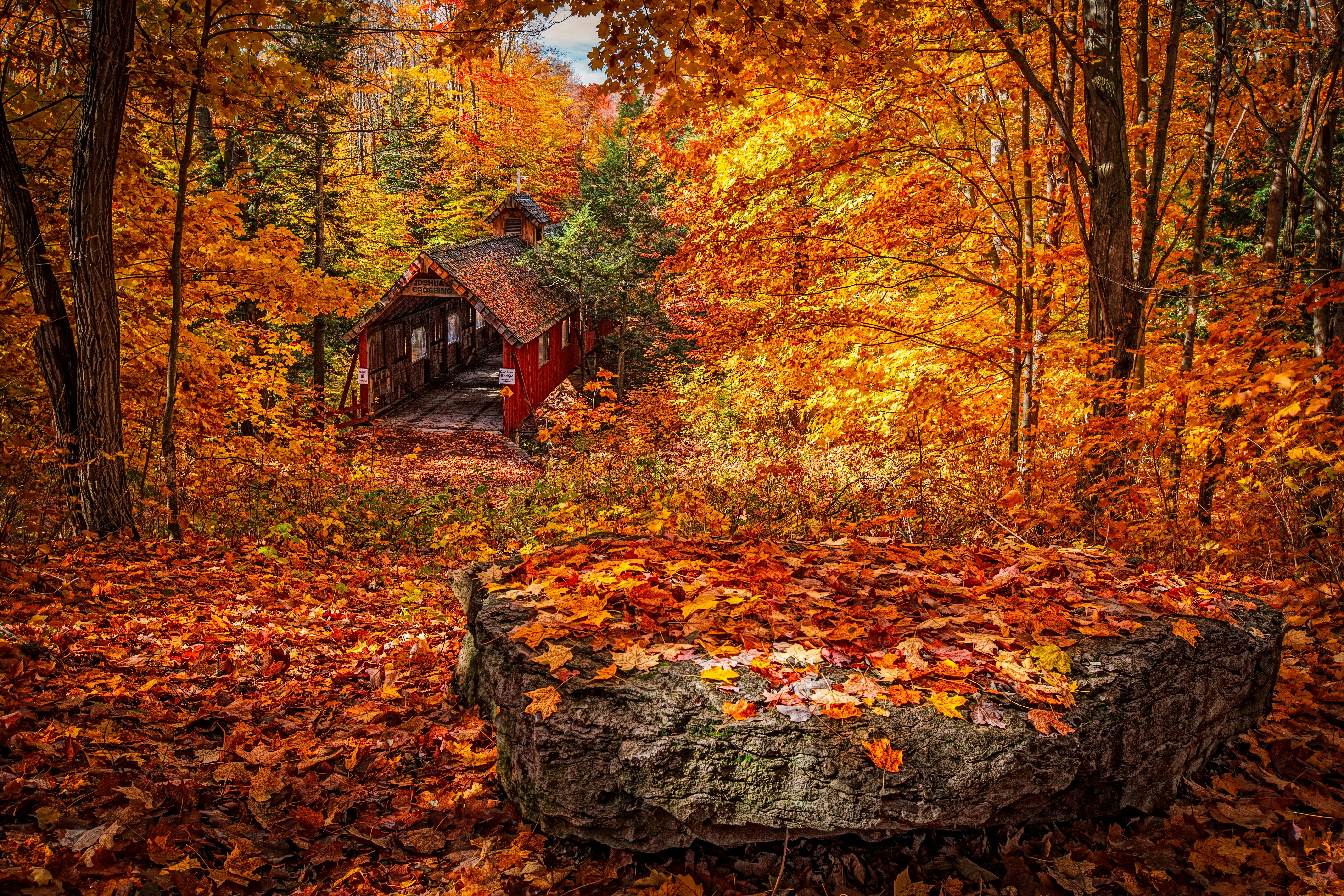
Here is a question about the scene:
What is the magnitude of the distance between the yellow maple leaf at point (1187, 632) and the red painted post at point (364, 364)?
1923 centimetres

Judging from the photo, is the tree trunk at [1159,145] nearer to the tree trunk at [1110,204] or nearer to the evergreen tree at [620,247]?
the tree trunk at [1110,204]

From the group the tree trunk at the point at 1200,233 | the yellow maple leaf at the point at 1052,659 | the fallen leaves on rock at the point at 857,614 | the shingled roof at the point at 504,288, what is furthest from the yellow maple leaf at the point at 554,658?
the shingled roof at the point at 504,288

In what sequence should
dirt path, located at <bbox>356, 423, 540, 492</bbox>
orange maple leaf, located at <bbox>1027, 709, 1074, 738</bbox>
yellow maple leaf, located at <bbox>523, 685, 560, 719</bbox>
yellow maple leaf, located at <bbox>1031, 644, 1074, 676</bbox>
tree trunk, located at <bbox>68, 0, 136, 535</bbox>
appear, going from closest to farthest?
1. orange maple leaf, located at <bbox>1027, 709, 1074, 738</bbox>
2. yellow maple leaf, located at <bbox>523, 685, 560, 719</bbox>
3. yellow maple leaf, located at <bbox>1031, 644, 1074, 676</bbox>
4. tree trunk, located at <bbox>68, 0, 136, 535</bbox>
5. dirt path, located at <bbox>356, 423, 540, 492</bbox>

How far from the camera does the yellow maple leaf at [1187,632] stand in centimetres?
321

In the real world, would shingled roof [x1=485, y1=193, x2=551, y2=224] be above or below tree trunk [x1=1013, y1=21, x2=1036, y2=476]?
above

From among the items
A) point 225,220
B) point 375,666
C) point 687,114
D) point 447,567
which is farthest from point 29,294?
point 687,114

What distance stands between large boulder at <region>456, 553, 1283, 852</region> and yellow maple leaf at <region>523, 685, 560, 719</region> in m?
0.03

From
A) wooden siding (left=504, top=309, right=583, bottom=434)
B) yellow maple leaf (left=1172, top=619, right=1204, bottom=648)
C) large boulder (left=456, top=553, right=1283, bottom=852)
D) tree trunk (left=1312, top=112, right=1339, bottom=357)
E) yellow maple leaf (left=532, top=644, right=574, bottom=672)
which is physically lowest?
large boulder (left=456, top=553, right=1283, bottom=852)

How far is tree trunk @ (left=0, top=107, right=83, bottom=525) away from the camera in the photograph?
246 inches

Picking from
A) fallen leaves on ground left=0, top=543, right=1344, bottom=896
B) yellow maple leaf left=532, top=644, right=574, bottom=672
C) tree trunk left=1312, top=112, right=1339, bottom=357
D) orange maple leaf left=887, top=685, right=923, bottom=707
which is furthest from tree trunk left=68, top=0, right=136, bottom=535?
tree trunk left=1312, top=112, right=1339, bottom=357

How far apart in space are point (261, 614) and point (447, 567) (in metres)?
2.50

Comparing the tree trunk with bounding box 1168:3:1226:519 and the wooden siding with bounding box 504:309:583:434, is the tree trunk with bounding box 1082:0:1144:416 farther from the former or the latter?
the wooden siding with bounding box 504:309:583:434

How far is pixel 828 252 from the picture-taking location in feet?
27.4

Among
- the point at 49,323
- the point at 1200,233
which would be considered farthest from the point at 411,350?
the point at 1200,233
